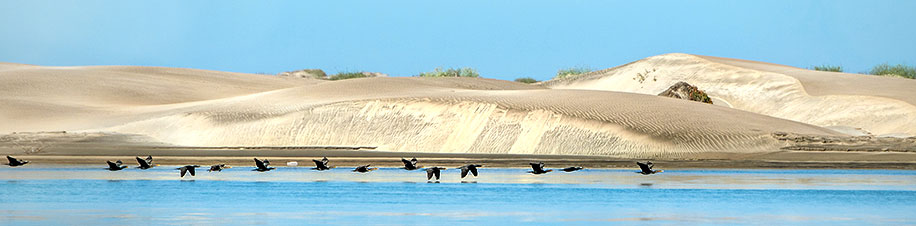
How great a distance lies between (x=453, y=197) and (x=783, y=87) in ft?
248

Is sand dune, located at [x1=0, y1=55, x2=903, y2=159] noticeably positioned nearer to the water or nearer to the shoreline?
the shoreline

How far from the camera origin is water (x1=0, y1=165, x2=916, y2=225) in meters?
28.2

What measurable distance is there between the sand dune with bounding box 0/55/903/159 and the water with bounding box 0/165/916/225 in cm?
1745

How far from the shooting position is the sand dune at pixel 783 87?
294 feet

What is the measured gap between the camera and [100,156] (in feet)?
199

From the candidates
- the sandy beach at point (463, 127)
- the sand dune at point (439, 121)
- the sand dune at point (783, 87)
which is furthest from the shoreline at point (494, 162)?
the sand dune at point (783, 87)

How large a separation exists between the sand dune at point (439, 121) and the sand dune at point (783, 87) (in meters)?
13.6

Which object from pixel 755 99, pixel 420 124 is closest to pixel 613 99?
pixel 420 124

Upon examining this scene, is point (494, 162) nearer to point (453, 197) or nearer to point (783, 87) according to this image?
point (453, 197)

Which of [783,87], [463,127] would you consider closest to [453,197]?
[463,127]

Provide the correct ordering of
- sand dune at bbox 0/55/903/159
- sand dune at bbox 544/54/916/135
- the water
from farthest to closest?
sand dune at bbox 544/54/916/135
sand dune at bbox 0/55/903/159
the water

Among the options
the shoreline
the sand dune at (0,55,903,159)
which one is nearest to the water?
the shoreline

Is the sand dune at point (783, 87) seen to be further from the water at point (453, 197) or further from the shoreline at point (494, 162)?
the water at point (453, 197)

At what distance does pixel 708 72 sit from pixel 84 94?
49.0m
